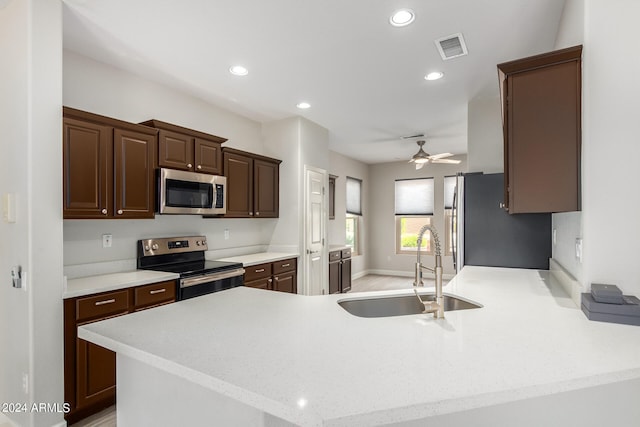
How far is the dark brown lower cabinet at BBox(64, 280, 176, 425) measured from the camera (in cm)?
220

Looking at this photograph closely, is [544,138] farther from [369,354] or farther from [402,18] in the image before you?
[369,354]

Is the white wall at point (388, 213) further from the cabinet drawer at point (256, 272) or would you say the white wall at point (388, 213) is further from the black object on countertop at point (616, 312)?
the black object on countertop at point (616, 312)

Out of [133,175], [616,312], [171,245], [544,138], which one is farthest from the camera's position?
[171,245]

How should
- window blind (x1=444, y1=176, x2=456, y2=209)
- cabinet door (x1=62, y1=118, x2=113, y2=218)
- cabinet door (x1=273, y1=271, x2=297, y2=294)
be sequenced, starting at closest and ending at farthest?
cabinet door (x1=62, y1=118, x2=113, y2=218) → cabinet door (x1=273, y1=271, x2=297, y2=294) → window blind (x1=444, y1=176, x2=456, y2=209)

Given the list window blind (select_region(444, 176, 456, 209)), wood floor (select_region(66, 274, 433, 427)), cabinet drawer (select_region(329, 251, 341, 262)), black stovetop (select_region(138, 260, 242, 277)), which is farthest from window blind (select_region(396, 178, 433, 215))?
black stovetop (select_region(138, 260, 242, 277))

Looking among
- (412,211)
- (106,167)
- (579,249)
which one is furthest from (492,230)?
(412,211)

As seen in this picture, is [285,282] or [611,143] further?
[285,282]

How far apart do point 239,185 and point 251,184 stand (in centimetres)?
20

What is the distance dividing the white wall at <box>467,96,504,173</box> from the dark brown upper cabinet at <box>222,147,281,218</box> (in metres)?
2.52

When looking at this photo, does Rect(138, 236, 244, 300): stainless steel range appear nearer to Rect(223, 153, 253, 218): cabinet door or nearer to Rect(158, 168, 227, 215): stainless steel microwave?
Rect(158, 168, 227, 215): stainless steel microwave

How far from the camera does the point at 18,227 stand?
2.14 meters

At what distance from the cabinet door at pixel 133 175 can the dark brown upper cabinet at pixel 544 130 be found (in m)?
2.78

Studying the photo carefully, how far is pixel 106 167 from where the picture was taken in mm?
2598

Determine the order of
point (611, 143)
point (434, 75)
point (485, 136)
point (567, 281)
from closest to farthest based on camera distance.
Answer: point (611, 143) < point (567, 281) < point (434, 75) < point (485, 136)
